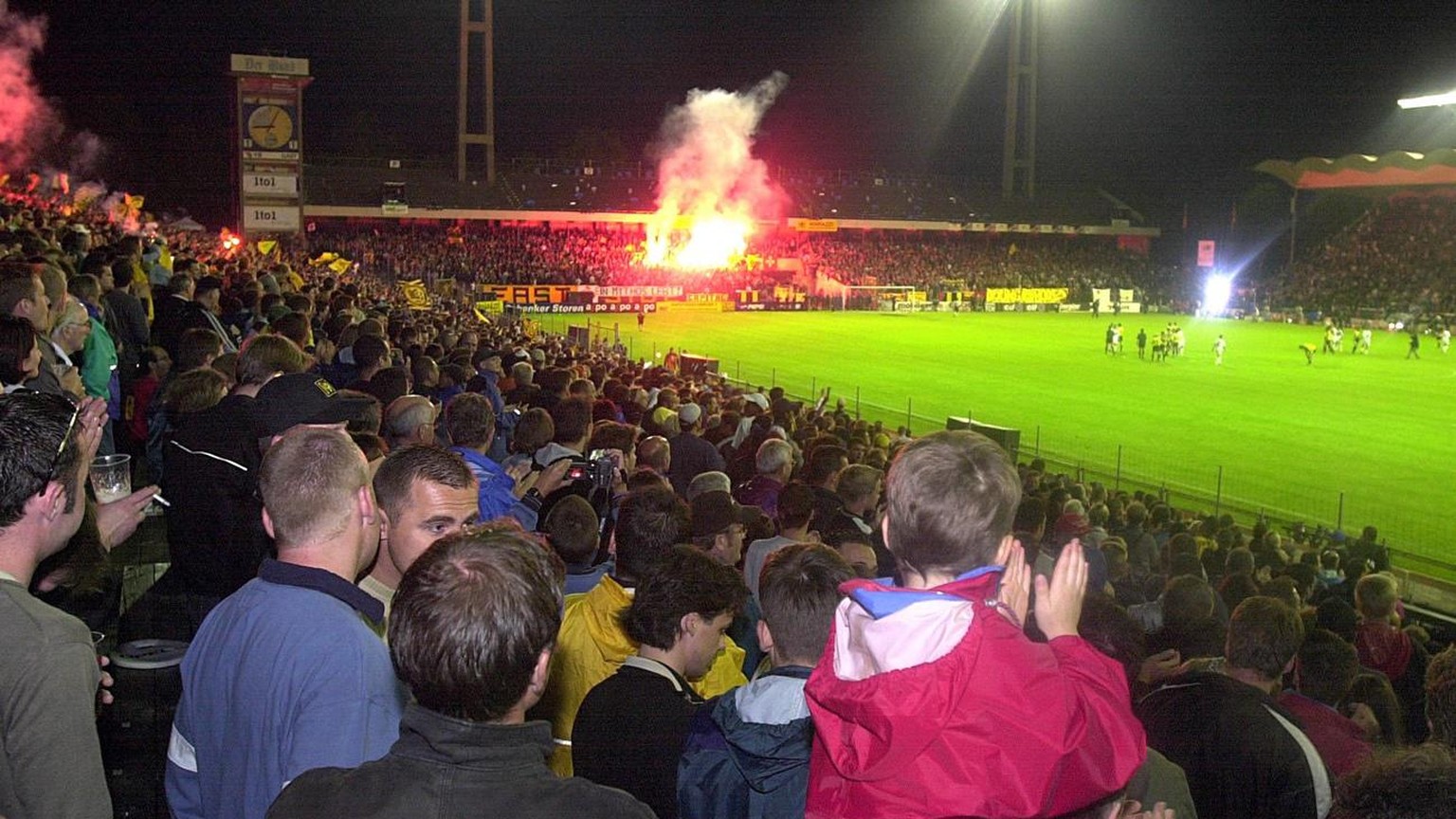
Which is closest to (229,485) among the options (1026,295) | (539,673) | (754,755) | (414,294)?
(754,755)

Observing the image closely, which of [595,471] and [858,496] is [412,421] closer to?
[595,471]

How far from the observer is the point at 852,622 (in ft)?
8.79

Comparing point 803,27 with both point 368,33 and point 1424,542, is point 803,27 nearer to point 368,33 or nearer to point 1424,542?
→ point 368,33

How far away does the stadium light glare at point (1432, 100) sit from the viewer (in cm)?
6250

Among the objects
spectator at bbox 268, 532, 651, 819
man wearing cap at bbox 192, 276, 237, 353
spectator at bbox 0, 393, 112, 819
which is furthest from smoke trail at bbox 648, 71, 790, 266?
spectator at bbox 268, 532, 651, 819

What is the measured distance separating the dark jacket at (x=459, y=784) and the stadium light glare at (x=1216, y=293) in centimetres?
6562

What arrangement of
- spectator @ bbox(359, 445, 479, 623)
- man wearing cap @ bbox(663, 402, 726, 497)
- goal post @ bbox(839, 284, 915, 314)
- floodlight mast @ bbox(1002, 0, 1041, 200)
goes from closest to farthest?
spectator @ bbox(359, 445, 479, 623), man wearing cap @ bbox(663, 402, 726, 497), goal post @ bbox(839, 284, 915, 314), floodlight mast @ bbox(1002, 0, 1041, 200)

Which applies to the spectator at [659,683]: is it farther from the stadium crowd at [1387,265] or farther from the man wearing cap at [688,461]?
the stadium crowd at [1387,265]

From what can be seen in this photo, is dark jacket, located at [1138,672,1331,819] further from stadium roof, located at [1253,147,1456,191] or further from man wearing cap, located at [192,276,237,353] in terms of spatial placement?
stadium roof, located at [1253,147,1456,191]

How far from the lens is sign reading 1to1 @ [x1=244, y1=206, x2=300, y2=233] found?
135ft

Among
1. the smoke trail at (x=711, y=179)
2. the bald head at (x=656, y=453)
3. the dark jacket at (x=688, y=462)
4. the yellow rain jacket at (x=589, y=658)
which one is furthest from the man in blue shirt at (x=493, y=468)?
the smoke trail at (x=711, y=179)

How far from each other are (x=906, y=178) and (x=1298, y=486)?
62.6 metres

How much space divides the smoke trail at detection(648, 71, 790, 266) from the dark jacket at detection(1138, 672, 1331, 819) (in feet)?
194

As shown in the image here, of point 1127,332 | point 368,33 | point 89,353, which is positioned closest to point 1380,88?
point 1127,332
